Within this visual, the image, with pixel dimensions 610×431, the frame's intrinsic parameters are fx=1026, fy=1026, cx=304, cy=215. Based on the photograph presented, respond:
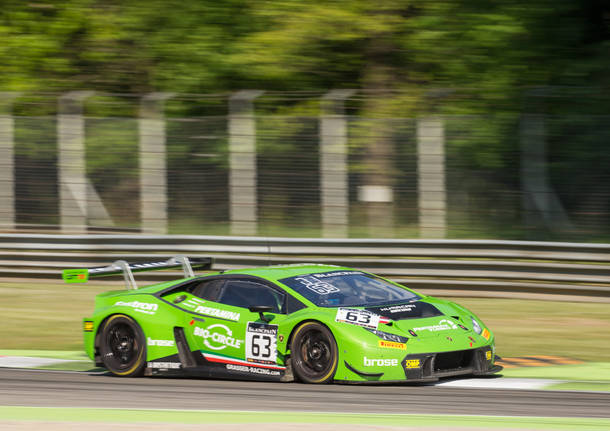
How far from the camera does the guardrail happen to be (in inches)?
572

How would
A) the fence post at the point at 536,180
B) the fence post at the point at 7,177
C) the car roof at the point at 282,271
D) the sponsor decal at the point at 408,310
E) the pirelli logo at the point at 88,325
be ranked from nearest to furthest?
the sponsor decal at the point at 408,310 < the car roof at the point at 282,271 < the pirelli logo at the point at 88,325 < the fence post at the point at 536,180 < the fence post at the point at 7,177

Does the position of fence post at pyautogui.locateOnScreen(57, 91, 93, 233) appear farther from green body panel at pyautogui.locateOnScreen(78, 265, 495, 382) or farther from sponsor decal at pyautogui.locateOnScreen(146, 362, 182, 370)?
sponsor decal at pyautogui.locateOnScreen(146, 362, 182, 370)

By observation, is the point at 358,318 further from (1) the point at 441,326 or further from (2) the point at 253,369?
(2) the point at 253,369

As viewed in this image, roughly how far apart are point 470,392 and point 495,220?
699 centimetres

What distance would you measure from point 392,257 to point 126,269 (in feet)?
18.9

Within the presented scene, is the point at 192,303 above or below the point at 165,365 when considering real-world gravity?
above

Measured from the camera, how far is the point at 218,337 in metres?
9.65

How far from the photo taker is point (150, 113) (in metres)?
17.0

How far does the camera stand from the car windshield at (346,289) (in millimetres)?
9398

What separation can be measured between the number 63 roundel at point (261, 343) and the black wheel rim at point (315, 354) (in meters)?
0.30

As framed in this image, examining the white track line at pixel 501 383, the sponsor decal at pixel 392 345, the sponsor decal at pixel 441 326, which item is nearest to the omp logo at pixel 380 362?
the sponsor decal at pixel 392 345

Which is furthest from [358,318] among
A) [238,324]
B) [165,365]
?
[165,365]

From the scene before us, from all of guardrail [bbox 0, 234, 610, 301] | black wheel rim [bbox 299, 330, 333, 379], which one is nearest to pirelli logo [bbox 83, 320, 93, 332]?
black wheel rim [bbox 299, 330, 333, 379]

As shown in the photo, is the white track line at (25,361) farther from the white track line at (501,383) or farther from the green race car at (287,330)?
the white track line at (501,383)
